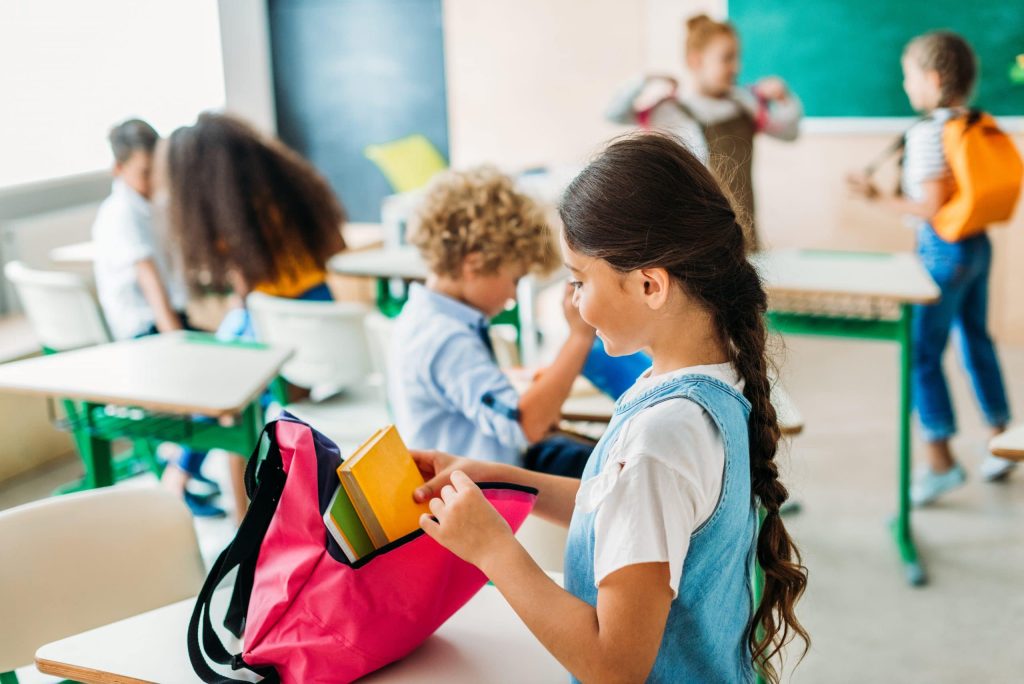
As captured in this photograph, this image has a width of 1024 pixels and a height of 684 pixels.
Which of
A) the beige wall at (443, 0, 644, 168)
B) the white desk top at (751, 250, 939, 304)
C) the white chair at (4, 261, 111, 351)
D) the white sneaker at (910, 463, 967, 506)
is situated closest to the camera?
the white desk top at (751, 250, 939, 304)

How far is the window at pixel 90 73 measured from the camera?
4535mm

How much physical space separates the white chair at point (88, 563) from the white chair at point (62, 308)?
75.2 inches

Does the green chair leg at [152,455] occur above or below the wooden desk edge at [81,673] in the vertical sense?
below

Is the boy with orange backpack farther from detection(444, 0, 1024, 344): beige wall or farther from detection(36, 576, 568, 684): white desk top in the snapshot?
detection(36, 576, 568, 684): white desk top

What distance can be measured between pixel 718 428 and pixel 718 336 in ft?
0.45

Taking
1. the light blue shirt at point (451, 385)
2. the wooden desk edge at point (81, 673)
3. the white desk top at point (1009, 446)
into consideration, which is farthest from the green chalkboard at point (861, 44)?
the wooden desk edge at point (81, 673)

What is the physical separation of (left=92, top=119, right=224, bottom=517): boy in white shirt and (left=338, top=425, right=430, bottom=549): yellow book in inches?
92.3

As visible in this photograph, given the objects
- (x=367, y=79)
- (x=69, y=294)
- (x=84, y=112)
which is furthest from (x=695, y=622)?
(x=367, y=79)

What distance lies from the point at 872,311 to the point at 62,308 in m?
2.56

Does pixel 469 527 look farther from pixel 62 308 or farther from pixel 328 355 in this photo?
pixel 62 308

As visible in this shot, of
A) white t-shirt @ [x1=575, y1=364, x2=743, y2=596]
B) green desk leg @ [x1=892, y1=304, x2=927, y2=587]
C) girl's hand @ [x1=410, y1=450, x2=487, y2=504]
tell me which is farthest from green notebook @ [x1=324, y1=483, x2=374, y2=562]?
green desk leg @ [x1=892, y1=304, x2=927, y2=587]

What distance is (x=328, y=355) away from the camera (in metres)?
2.99

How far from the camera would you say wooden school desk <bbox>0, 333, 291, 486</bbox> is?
2363mm

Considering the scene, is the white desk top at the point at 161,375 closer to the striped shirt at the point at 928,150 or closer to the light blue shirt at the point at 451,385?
the light blue shirt at the point at 451,385
